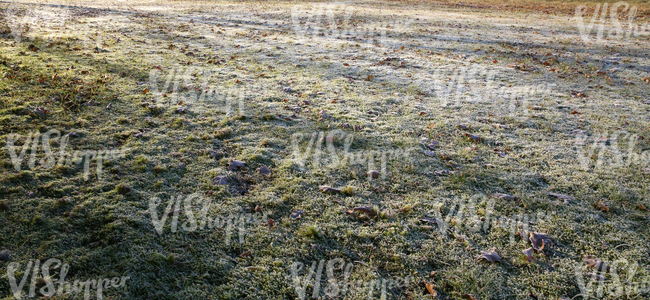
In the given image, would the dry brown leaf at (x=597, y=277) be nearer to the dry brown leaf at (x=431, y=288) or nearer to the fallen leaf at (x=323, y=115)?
the dry brown leaf at (x=431, y=288)

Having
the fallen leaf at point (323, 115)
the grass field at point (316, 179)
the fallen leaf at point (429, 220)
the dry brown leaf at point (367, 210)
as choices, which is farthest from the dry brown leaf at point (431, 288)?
the fallen leaf at point (323, 115)

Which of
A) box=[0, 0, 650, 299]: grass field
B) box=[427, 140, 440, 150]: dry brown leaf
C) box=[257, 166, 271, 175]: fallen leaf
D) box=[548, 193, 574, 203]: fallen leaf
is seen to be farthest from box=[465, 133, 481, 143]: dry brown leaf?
box=[257, 166, 271, 175]: fallen leaf

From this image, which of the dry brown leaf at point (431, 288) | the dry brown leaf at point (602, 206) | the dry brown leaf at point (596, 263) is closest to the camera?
the dry brown leaf at point (431, 288)

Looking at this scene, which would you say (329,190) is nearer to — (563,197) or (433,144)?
(433,144)

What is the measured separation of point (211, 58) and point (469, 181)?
775 centimetres

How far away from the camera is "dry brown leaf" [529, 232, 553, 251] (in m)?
3.21

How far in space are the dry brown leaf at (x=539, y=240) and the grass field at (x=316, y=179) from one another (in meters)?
0.02

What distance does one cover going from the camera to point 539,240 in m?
3.28

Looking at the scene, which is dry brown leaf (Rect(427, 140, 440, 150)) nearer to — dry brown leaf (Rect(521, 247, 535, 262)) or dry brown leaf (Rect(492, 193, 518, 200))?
dry brown leaf (Rect(492, 193, 518, 200))

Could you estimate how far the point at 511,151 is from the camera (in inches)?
197

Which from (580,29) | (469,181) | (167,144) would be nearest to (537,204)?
(469,181)

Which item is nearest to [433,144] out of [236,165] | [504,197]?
[504,197]

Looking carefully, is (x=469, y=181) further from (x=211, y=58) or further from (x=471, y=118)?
(x=211, y=58)

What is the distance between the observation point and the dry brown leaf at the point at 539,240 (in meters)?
3.21
